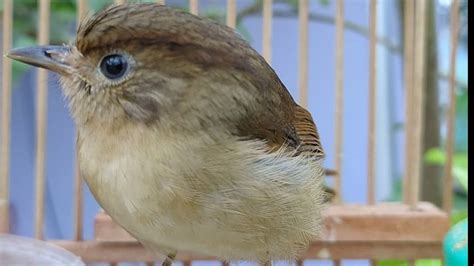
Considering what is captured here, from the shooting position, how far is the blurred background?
7.17ft

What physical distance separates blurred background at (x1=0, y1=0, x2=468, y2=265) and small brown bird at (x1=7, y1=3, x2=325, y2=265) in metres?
0.88

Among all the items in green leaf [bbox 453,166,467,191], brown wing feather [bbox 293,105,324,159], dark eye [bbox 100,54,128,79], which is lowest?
green leaf [bbox 453,166,467,191]

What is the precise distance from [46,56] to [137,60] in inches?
5.5

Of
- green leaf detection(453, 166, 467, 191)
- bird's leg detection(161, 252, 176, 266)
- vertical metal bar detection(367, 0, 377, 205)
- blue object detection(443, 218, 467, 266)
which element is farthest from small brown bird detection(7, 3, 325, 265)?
green leaf detection(453, 166, 467, 191)

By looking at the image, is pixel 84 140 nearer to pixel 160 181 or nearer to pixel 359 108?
pixel 160 181

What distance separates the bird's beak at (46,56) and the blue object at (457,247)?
0.71 meters

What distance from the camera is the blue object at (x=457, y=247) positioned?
1.34m

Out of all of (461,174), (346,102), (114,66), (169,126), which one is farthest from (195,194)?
(346,102)

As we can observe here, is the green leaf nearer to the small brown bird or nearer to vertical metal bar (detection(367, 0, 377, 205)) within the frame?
vertical metal bar (detection(367, 0, 377, 205))

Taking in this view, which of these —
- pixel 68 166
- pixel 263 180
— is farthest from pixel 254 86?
pixel 68 166

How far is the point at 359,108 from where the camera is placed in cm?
284

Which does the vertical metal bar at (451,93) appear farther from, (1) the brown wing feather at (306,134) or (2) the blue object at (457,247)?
(1) the brown wing feather at (306,134)

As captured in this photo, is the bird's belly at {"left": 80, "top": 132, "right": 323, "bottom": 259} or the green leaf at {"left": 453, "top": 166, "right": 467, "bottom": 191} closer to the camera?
the bird's belly at {"left": 80, "top": 132, "right": 323, "bottom": 259}

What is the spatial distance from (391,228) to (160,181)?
2.36 ft
